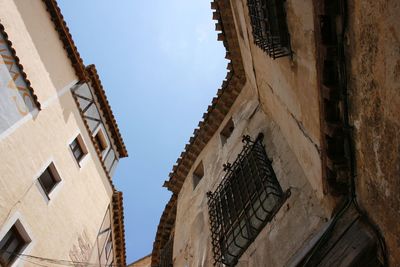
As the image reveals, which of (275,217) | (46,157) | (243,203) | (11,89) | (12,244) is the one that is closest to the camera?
(275,217)

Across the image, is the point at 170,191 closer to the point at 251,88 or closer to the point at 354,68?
the point at 251,88

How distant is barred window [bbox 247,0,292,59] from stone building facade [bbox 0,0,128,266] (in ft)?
20.1

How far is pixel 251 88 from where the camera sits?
9.51m

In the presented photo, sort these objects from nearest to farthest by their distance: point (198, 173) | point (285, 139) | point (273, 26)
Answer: point (273, 26)
point (285, 139)
point (198, 173)

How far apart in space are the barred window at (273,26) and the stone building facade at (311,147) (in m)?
0.02

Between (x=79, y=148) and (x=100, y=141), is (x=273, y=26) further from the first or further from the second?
(x=100, y=141)

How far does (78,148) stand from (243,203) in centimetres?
771

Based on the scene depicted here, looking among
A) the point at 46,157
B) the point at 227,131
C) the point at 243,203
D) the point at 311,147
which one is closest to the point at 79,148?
the point at 46,157

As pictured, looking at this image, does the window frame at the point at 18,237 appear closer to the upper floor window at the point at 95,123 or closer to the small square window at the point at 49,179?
the small square window at the point at 49,179

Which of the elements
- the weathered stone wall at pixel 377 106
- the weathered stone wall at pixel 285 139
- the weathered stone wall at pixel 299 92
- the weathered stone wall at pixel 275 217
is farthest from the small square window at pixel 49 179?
the weathered stone wall at pixel 377 106

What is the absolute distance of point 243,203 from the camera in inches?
265

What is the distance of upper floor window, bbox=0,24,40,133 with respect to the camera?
8438 mm

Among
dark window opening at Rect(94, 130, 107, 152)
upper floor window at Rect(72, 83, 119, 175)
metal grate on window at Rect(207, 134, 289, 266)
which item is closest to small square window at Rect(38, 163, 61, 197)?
upper floor window at Rect(72, 83, 119, 175)

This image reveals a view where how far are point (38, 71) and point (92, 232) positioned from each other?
19.3 ft
